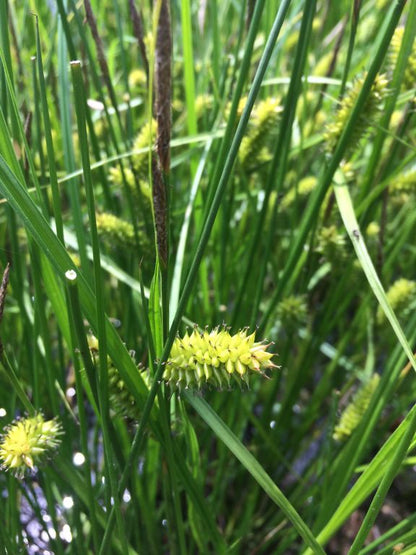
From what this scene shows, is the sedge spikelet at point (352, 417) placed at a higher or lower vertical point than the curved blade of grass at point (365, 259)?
lower

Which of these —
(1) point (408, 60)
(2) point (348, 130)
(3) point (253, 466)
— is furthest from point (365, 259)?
(1) point (408, 60)

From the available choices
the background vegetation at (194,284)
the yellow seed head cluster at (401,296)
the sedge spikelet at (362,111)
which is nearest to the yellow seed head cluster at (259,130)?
the background vegetation at (194,284)

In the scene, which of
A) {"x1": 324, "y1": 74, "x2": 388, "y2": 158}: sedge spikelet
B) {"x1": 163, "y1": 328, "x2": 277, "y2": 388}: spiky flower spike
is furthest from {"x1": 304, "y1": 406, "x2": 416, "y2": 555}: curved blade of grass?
{"x1": 324, "y1": 74, "x2": 388, "y2": 158}: sedge spikelet

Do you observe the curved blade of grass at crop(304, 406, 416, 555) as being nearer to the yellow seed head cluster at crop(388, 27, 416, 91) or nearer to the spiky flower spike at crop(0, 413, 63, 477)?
the spiky flower spike at crop(0, 413, 63, 477)

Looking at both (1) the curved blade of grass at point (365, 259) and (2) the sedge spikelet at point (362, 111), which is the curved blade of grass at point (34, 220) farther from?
(2) the sedge spikelet at point (362, 111)

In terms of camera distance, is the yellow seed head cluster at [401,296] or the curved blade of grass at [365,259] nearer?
the curved blade of grass at [365,259]

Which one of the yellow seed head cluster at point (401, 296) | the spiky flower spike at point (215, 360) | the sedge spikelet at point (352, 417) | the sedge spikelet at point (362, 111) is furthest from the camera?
the yellow seed head cluster at point (401, 296)

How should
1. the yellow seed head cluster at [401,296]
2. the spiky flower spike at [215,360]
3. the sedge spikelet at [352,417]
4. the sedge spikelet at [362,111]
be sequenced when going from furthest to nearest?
the yellow seed head cluster at [401,296] → the sedge spikelet at [352,417] → the sedge spikelet at [362,111] → the spiky flower spike at [215,360]

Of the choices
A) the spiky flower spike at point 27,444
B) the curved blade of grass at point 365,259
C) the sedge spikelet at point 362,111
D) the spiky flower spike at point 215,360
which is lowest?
the spiky flower spike at point 27,444
